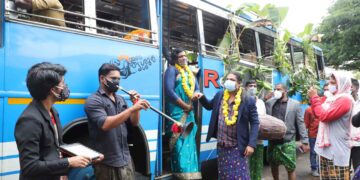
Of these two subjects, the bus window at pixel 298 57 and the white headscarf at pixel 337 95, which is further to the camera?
the bus window at pixel 298 57

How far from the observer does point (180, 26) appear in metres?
5.33

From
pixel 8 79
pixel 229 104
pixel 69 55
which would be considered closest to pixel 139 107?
pixel 69 55

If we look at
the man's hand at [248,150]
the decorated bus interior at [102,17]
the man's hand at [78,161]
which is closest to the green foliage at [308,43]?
the man's hand at [248,150]

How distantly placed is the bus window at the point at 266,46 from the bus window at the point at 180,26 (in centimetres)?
192

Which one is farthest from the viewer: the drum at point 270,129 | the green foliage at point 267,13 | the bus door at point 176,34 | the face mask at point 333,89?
the green foliage at point 267,13

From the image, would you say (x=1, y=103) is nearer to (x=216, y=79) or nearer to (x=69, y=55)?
(x=69, y=55)

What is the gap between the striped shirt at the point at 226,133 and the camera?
3.71 meters

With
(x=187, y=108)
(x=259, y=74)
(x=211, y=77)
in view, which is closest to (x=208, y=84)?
(x=211, y=77)

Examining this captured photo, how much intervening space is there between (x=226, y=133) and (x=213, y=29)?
2158mm

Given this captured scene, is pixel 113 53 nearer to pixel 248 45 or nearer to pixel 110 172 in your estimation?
pixel 110 172

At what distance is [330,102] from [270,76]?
2.62 meters

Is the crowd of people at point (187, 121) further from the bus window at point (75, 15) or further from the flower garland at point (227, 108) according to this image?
the bus window at point (75, 15)

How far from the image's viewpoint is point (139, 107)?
2.69 metres

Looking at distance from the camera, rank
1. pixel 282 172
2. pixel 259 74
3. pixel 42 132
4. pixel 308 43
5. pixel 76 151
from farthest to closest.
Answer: pixel 308 43
pixel 282 172
pixel 259 74
pixel 76 151
pixel 42 132
